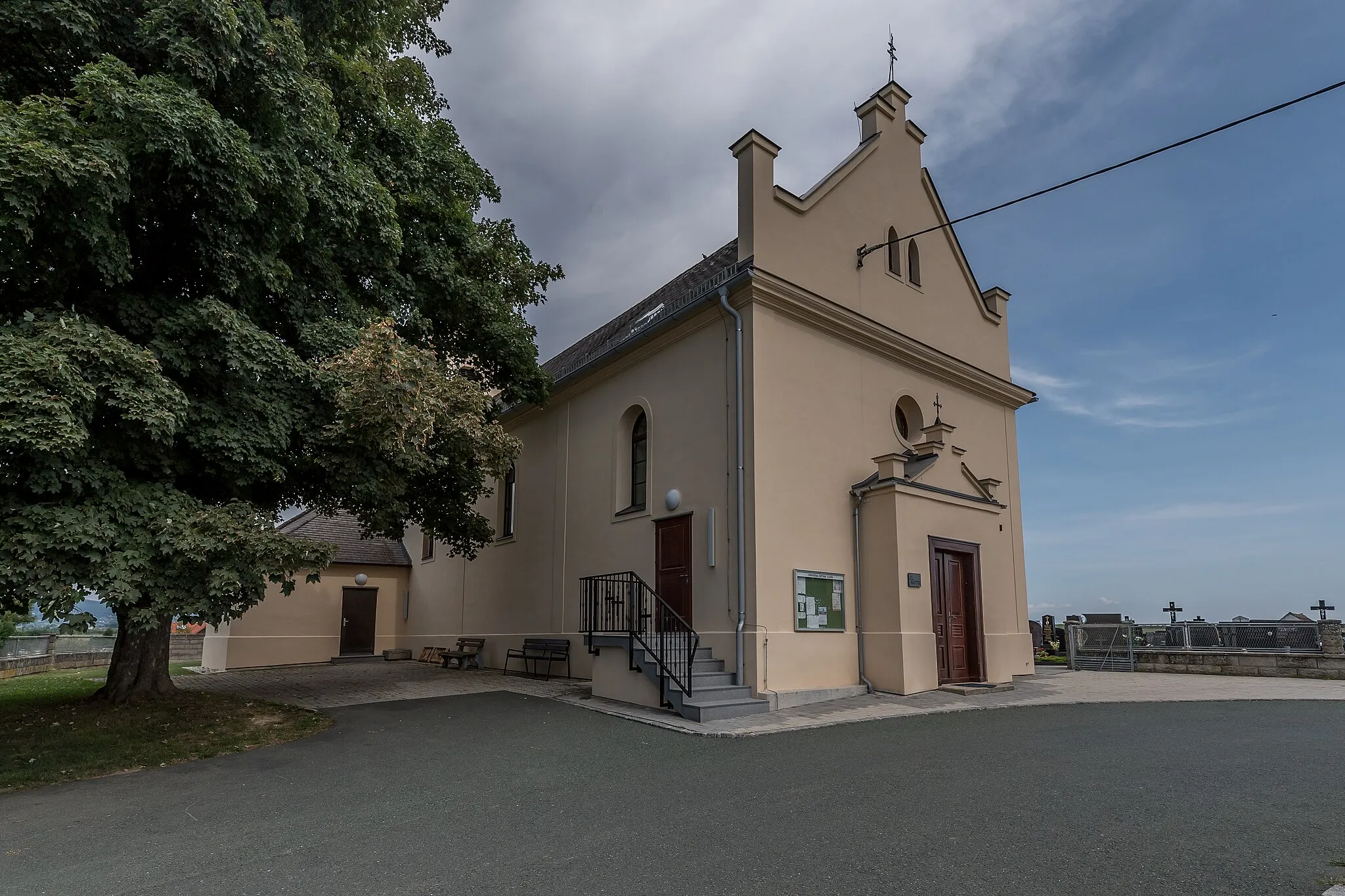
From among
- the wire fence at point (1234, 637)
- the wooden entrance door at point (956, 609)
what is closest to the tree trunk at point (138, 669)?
the wooden entrance door at point (956, 609)

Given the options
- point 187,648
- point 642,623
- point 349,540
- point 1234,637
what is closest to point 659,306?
point 642,623

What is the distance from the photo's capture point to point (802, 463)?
1146 cm

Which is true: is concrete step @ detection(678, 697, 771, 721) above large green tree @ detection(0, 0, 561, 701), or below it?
below

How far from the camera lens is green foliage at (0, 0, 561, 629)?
6926 millimetres

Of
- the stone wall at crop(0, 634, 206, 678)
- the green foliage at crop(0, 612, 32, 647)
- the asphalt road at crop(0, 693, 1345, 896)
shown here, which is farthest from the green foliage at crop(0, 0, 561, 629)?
the green foliage at crop(0, 612, 32, 647)

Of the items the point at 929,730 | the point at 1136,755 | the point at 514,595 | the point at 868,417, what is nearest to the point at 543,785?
the point at 929,730

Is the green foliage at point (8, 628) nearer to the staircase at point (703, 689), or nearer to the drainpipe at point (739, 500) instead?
the staircase at point (703, 689)

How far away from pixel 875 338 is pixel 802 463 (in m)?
2.96

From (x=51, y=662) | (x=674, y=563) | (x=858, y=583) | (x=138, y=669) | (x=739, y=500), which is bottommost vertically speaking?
(x=51, y=662)

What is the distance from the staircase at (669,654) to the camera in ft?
31.1

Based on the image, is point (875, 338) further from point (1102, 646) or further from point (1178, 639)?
point (1178, 639)

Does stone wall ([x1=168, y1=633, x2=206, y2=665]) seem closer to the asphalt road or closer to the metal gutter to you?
the asphalt road

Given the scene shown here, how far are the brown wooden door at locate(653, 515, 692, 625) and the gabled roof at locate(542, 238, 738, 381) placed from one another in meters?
3.34

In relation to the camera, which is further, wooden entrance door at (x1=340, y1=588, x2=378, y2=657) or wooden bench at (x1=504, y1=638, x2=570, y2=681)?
wooden entrance door at (x1=340, y1=588, x2=378, y2=657)
